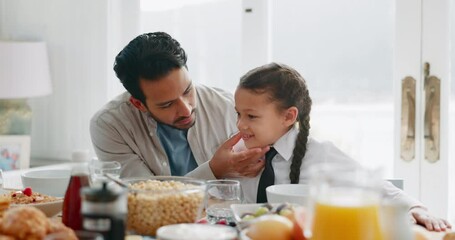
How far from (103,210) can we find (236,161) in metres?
0.95

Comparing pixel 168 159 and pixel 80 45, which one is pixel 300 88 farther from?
pixel 80 45

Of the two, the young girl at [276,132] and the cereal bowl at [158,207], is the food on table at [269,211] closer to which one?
the cereal bowl at [158,207]

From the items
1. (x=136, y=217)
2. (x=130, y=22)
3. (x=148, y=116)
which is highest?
(x=130, y=22)

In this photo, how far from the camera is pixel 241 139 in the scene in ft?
A: 7.20

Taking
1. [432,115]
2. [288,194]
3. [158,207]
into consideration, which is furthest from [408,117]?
[158,207]

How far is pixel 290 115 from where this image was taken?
6.89 ft

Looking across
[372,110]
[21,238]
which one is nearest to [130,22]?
[372,110]

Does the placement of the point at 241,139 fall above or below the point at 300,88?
below

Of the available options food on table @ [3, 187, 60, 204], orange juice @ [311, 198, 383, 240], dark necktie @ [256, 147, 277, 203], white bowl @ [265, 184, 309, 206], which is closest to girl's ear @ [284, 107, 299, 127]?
dark necktie @ [256, 147, 277, 203]

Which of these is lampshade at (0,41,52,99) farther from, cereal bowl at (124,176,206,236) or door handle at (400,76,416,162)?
cereal bowl at (124,176,206,236)

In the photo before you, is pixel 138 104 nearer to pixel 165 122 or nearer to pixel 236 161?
pixel 165 122

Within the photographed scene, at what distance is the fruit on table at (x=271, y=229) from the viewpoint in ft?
3.81

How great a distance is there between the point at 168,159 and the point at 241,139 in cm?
35

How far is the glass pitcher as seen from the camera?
104 cm
